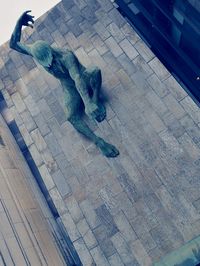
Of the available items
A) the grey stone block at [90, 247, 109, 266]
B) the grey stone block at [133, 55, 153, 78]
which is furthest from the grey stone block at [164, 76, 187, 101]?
the grey stone block at [90, 247, 109, 266]

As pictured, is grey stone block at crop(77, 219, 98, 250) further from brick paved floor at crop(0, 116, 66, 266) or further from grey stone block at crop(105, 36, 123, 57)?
grey stone block at crop(105, 36, 123, 57)

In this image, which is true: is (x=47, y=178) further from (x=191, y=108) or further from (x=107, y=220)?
(x=191, y=108)

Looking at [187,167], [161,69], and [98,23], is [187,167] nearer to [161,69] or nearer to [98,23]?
[161,69]

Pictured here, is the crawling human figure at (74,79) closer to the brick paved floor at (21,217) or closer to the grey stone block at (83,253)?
the grey stone block at (83,253)

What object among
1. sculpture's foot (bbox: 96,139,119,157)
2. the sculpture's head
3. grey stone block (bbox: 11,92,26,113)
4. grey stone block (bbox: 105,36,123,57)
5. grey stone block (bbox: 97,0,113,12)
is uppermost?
grey stone block (bbox: 97,0,113,12)

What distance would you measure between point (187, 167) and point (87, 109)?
2702 mm

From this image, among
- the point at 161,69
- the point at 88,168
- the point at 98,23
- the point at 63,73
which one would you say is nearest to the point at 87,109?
the point at 63,73

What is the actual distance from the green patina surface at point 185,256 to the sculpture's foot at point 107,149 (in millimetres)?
2767

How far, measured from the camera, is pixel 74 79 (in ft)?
27.9

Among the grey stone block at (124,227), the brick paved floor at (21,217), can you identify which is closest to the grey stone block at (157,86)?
the grey stone block at (124,227)

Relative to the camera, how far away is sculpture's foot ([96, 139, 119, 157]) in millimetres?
9086

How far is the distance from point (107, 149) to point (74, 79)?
1.94 m

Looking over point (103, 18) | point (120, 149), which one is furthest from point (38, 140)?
point (103, 18)

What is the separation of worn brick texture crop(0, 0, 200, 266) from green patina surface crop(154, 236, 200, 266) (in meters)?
0.55
